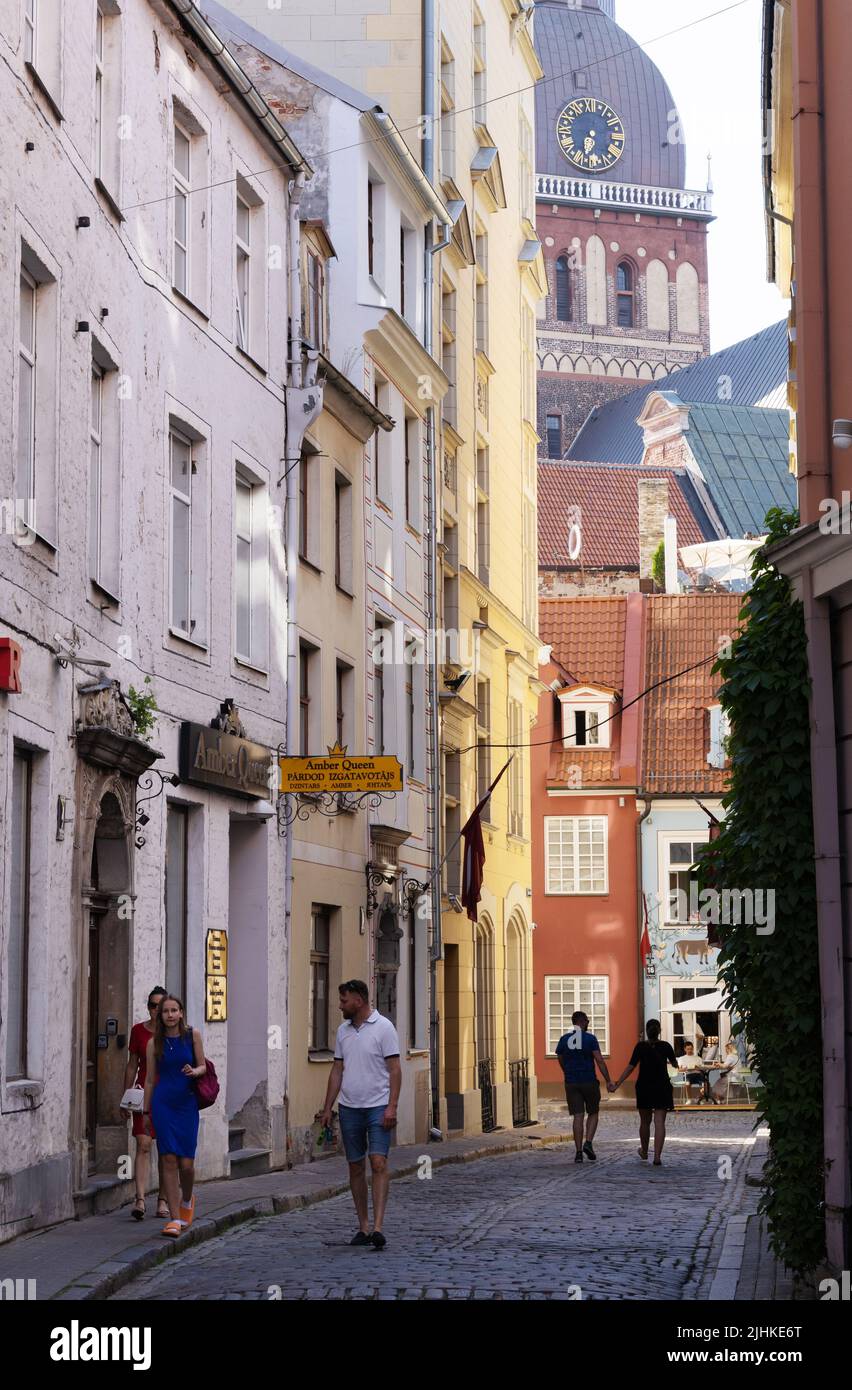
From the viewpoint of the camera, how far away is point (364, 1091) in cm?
1428

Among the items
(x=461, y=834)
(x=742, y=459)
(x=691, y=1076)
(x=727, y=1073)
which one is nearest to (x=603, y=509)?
(x=742, y=459)

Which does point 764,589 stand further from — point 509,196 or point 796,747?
point 509,196

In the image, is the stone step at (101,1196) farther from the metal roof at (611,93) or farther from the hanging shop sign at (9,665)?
the metal roof at (611,93)

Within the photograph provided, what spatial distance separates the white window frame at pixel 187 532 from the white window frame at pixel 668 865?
3216 centimetres

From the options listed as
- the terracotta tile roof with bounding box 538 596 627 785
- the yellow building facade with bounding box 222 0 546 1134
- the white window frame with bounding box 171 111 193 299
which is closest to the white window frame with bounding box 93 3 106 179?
the white window frame with bounding box 171 111 193 299

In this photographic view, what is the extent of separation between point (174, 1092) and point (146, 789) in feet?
14.4

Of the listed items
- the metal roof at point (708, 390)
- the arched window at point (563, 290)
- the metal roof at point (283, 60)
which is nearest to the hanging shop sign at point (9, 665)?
the metal roof at point (283, 60)

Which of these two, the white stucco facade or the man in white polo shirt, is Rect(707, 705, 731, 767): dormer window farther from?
the man in white polo shirt

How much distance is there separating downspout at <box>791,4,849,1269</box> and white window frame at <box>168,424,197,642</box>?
817 centimetres

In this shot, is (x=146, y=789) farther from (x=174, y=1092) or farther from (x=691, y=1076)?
(x=691, y=1076)

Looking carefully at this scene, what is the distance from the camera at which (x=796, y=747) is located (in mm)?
12000
